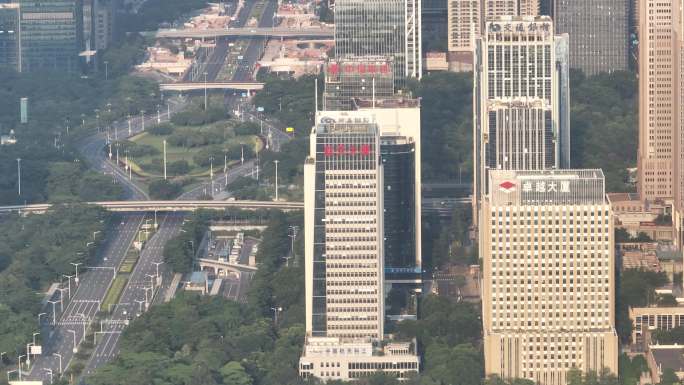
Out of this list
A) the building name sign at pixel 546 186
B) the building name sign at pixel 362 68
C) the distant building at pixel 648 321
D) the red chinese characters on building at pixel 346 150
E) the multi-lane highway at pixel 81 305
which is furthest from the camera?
the building name sign at pixel 362 68

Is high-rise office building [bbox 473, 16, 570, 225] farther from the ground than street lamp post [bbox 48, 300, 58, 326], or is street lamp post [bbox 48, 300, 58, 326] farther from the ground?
high-rise office building [bbox 473, 16, 570, 225]

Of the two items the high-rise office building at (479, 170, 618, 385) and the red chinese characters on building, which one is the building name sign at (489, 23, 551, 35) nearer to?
the red chinese characters on building

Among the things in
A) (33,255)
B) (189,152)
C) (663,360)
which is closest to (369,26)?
(189,152)

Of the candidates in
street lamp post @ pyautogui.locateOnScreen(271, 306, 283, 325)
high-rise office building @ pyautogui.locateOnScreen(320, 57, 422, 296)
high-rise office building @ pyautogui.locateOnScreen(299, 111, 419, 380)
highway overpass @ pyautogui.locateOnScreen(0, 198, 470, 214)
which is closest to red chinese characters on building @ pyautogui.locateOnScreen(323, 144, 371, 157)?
high-rise office building @ pyautogui.locateOnScreen(299, 111, 419, 380)

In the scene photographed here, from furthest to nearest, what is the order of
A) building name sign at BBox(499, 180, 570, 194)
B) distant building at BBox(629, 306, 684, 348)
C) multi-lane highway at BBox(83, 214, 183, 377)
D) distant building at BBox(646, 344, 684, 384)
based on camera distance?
multi-lane highway at BBox(83, 214, 183, 377) → distant building at BBox(629, 306, 684, 348) → distant building at BBox(646, 344, 684, 384) → building name sign at BBox(499, 180, 570, 194)

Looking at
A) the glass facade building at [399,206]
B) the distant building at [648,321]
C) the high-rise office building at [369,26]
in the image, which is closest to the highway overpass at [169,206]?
the high-rise office building at [369,26]

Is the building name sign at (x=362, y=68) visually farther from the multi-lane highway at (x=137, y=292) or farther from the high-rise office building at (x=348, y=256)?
the high-rise office building at (x=348, y=256)
